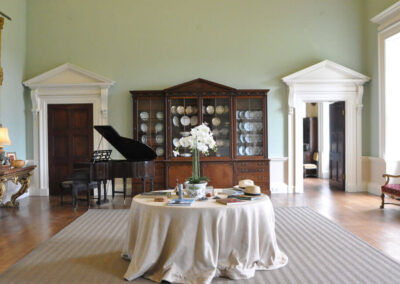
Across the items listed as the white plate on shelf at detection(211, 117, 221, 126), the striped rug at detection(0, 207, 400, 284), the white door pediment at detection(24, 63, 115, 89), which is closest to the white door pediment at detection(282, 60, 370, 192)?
the white plate on shelf at detection(211, 117, 221, 126)

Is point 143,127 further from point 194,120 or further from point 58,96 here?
point 58,96

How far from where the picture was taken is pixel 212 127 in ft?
25.0

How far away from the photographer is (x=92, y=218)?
5.62 m

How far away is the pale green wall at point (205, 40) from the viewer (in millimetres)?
7852

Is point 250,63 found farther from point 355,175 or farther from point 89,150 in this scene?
point 89,150

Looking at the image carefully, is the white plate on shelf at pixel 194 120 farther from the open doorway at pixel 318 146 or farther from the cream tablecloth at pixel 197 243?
the cream tablecloth at pixel 197 243

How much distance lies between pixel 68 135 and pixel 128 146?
2364 millimetres

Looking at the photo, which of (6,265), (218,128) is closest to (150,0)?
(218,128)

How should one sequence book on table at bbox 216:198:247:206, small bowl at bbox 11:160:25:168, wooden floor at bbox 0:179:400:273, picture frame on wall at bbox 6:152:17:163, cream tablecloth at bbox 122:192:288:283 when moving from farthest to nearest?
picture frame on wall at bbox 6:152:17:163, small bowl at bbox 11:160:25:168, wooden floor at bbox 0:179:400:273, book on table at bbox 216:198:247:206, cream tablecloth at bbox 122:192:288:283

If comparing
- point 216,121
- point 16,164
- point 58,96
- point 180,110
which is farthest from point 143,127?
point 16,164

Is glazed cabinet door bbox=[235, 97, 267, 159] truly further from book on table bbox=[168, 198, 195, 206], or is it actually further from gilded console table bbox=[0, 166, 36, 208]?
gilded console table bbox=[0, 166, 36, 208]

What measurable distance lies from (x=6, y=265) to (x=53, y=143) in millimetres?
4771

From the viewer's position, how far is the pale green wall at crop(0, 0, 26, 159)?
706cm

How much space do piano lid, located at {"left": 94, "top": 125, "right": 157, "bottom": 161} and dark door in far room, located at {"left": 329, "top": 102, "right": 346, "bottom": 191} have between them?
480 centimetres
